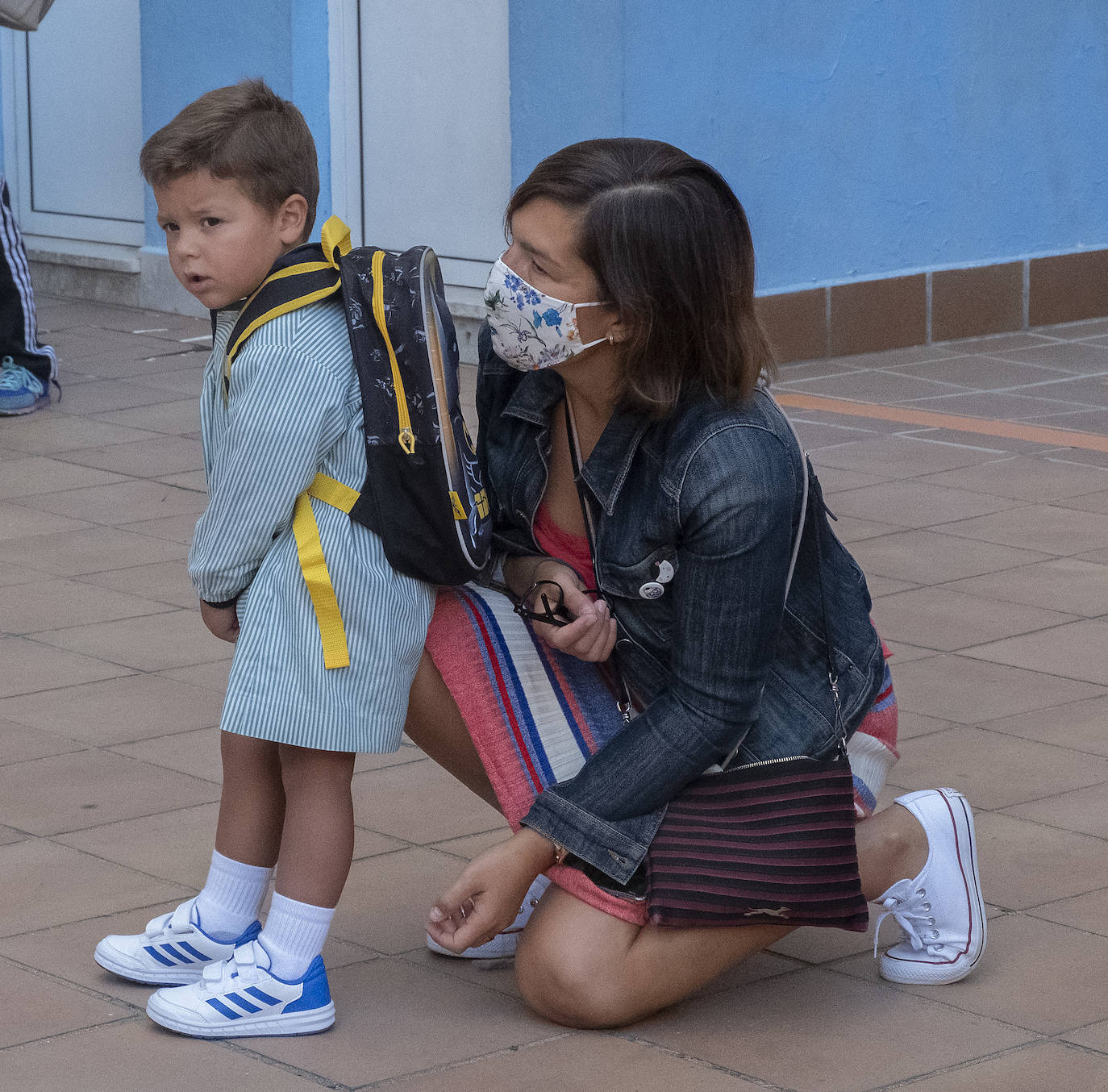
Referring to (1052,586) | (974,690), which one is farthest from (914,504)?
(974,690)

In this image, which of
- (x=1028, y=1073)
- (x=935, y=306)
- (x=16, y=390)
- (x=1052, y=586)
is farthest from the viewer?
(x=935, y=306)

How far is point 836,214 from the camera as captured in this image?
7.50 meters

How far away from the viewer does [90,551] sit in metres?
4.86

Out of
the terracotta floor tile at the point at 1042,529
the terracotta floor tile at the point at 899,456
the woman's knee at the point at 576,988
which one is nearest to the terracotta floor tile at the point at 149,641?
the woman's knee at the point at 576,988

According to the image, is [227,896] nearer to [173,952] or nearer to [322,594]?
[173,952]

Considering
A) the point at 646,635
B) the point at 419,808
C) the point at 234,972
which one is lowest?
the point at 419,808

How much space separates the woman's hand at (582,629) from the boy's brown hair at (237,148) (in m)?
0.63

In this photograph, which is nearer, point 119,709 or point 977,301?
point 119,709

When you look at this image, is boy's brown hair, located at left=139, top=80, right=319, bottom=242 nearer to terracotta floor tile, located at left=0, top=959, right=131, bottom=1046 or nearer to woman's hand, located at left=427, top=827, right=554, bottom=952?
woman's hand, located at left=427, top=827, right=554, bottom=952

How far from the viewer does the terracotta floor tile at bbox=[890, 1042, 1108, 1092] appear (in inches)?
89.7

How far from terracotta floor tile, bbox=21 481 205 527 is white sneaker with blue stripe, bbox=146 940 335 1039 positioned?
9.33 feet

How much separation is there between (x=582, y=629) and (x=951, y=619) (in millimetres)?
1965

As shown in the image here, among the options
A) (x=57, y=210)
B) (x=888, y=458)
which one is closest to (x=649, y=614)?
(x=888, y=458)

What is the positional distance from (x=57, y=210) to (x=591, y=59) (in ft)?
11.3
